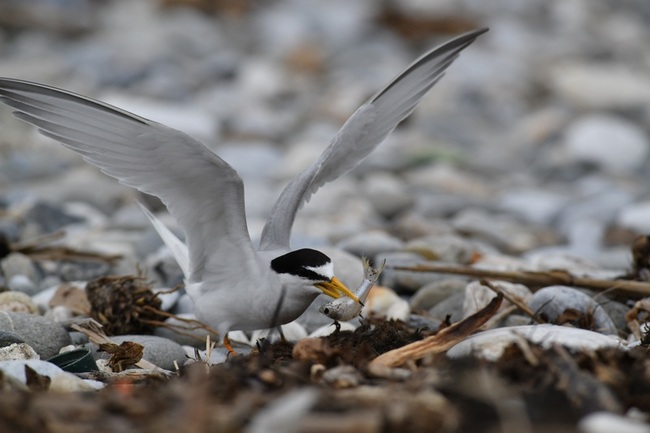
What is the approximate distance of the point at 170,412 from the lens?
2412 mm

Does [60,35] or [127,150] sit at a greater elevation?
[60,35]

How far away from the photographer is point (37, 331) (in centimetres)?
391

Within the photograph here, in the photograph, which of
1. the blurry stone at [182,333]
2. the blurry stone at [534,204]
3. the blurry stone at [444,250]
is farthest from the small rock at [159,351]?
the blurry stone at [534,204]

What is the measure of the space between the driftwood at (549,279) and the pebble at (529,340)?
1.07 m

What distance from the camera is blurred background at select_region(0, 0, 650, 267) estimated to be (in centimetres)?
739

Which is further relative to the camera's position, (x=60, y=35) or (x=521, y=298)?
(x=60, y=35)

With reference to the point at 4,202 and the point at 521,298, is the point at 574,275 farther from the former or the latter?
the point at 4,202

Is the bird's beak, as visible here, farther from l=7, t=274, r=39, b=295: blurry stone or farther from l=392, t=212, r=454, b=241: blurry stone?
l=392, t=212, r=454, b=241: blurry stone

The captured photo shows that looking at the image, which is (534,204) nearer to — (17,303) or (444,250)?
(444,250)

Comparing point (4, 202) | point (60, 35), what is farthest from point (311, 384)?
point (60, 35)

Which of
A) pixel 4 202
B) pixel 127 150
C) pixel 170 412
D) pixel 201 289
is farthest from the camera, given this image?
pixel 4 202

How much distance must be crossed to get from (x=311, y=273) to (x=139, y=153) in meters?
0.88

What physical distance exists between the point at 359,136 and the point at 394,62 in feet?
27.9

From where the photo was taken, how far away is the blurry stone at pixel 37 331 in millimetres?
3832
